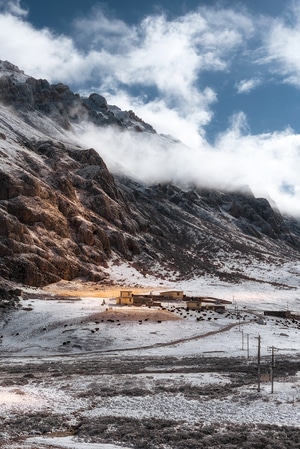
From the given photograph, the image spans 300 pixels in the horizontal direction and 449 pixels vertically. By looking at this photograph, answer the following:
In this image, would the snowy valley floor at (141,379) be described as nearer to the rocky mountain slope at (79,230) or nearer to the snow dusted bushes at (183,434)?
the snow dusted bushes at (183,434)

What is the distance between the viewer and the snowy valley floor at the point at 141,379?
927 inches

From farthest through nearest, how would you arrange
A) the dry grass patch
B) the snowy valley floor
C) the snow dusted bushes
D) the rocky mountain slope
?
the rocky mountain slope → the dry grass patch → the snowy valley floor → the snow dusted bushes

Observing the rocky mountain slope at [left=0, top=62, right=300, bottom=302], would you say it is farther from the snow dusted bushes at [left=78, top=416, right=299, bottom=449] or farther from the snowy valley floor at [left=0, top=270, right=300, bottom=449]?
the snow dusted bushes at [left=78, top=416, right=299, bottom=449]

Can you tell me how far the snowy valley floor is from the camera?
23.5 metres

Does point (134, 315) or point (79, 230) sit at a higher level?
point (79, 230)

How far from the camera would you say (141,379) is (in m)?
36.0

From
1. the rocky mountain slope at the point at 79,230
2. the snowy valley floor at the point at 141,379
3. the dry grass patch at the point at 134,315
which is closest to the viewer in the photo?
the snowy valley floor at the point at 141,379

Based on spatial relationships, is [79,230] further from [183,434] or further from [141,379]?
[183,434]

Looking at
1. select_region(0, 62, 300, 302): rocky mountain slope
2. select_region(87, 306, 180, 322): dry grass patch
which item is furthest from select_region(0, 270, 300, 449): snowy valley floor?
select_region(0, 62, 300, 302): rocky mountain slope

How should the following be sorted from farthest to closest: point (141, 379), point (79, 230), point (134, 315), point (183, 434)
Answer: point (79, 230) < point (134, 315) < point (141, 379) < point (183, 434)

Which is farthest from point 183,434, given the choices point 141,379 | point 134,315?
point 134,315

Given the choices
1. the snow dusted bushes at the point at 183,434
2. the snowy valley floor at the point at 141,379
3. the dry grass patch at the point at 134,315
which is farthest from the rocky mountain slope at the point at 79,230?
the snow dusted bushes at the point at 183,434

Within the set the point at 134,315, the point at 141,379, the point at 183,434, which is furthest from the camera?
the point at 134,315

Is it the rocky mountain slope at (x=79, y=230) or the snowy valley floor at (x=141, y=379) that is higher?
the rocky mountain slope at (x=79, y=230)
